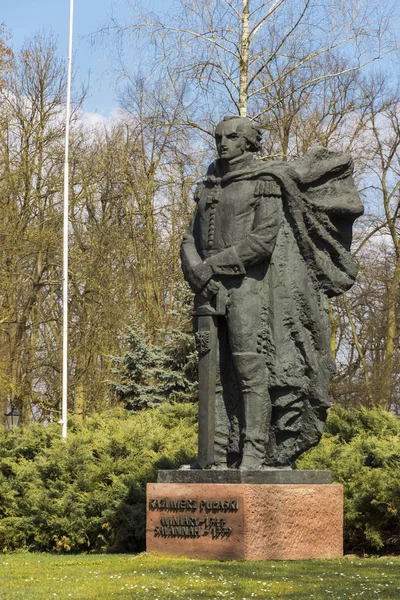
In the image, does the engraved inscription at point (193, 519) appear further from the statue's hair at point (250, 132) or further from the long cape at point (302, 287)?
the statue's hair at point (250, 132)

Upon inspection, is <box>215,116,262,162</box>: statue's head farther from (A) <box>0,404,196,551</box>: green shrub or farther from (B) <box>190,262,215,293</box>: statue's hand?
(A) <box>0,404,196,551</box>: green shrub

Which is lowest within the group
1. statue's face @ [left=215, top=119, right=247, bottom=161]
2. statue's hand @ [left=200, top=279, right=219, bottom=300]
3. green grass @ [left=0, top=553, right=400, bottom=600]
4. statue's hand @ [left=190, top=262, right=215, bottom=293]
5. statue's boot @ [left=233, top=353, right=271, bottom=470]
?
green grass @ [left=0, top=553, right=400, bottom=600]

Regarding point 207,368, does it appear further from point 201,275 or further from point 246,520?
point 246,520

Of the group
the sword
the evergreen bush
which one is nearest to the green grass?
the sword

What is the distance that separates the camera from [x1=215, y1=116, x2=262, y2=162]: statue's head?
9.88m

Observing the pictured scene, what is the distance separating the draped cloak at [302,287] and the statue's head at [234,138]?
0.19 m

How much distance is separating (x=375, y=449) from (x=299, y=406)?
2.23m

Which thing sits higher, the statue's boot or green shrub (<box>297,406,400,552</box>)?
the statue's boot

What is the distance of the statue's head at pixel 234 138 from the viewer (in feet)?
32.4

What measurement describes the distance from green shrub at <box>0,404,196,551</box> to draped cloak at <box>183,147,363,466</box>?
2.19 m

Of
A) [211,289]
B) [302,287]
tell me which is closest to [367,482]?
[302,287]

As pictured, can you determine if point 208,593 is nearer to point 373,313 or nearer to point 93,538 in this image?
point 93,538

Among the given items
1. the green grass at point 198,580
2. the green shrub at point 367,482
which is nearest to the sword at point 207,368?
the green grass at point 198,580

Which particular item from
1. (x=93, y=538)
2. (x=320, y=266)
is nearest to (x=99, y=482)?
(x=93, y=538)
